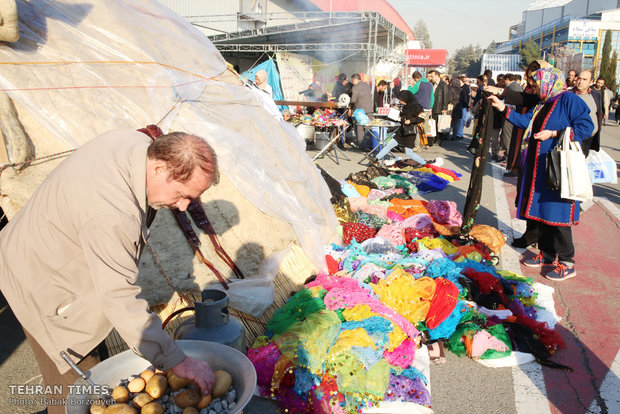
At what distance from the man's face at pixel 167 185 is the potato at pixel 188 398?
83 cm

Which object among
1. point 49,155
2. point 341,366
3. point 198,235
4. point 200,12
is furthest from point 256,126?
point 200,12

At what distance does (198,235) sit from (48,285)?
1.90 m

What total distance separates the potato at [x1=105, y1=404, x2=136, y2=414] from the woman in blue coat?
4.54 meters

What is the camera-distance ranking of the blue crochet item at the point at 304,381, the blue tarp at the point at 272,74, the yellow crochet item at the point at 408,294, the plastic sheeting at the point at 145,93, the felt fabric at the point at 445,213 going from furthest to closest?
the blue tarp at the point at 272,74 → the felt fabric at the point at 445,213 → the yellow crochet item at the point at 408,294 → the plastic sheeting at the point at 145,93 → the blue crochet item at the point at 304,381

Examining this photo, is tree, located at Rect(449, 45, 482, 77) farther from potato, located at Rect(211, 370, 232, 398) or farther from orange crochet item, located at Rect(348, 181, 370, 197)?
potato, located at Rect(211, 370, 232, 398)

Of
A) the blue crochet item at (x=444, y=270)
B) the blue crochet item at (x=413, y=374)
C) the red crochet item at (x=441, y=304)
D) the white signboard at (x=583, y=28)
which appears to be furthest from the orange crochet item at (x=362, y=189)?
the white signboard at (x=583, y=28)

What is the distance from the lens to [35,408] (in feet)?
10.1

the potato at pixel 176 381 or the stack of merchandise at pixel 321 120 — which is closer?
the potato at pixel 176 381

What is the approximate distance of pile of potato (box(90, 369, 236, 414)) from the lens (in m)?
1.96

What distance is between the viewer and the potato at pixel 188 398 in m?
1.99

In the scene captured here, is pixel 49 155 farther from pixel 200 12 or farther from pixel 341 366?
pixel 200 12

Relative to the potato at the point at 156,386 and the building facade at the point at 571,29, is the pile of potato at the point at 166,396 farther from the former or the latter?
the building facade at the point at 571,29

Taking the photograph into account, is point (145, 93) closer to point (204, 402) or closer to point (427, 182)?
point (204, 402)

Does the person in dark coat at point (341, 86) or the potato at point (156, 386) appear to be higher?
the person in dark coat at point (341, 86)
